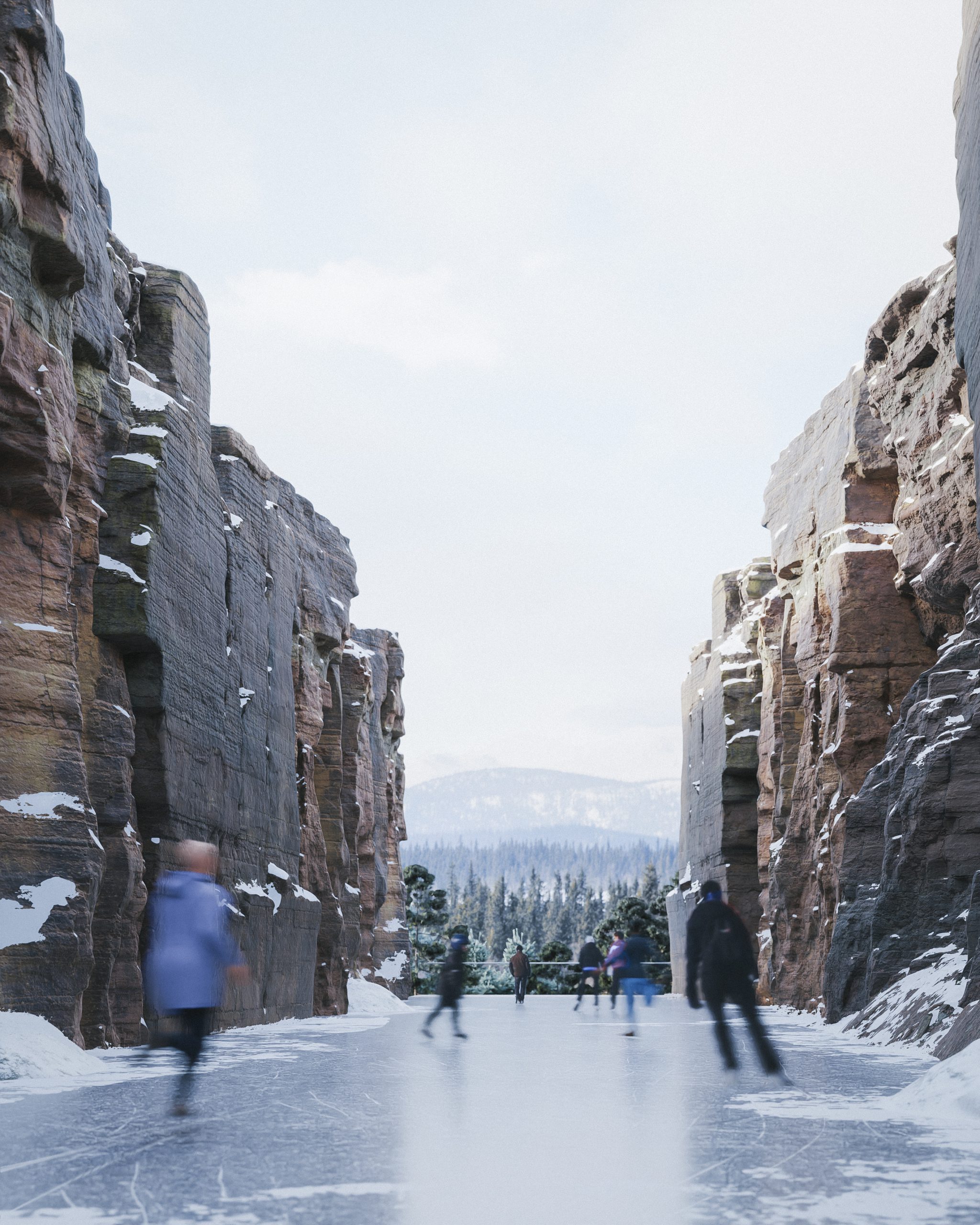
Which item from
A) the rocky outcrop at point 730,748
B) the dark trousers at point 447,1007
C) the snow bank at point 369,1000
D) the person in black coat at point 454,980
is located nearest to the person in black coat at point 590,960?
the snow bank at point 369,1000

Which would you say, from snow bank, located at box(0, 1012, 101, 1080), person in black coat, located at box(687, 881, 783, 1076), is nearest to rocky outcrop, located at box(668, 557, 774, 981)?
snow bank, located at box(0, 1012, 101, 1080)

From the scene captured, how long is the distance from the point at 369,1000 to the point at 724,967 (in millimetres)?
30908

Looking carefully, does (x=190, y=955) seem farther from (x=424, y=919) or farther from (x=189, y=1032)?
(x=424, y=919)

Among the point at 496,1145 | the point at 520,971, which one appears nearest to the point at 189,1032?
the point at 496,1145

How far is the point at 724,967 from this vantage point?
11242 millimetres

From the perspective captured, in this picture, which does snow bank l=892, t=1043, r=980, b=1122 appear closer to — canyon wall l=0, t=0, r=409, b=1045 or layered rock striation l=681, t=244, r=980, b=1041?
layered rock striation l=681, t=244, r=980, b=1041

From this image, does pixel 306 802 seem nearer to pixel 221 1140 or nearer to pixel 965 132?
pixel 965 132

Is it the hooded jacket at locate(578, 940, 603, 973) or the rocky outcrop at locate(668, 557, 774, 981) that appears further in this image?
the rocky outcrop at locate(668, 557, 774, 981)

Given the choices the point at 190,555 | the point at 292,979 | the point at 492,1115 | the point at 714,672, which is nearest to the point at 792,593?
the point at 714,672

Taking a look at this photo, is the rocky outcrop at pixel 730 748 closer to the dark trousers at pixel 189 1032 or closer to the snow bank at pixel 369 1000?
the snow bank at pixel 369 1000

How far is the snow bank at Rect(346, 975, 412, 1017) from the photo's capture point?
38.2 m

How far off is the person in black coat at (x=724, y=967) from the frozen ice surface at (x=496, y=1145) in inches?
20.0

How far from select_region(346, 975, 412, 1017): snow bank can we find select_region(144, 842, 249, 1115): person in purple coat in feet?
87.9

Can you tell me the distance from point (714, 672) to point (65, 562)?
3412 centimetres
